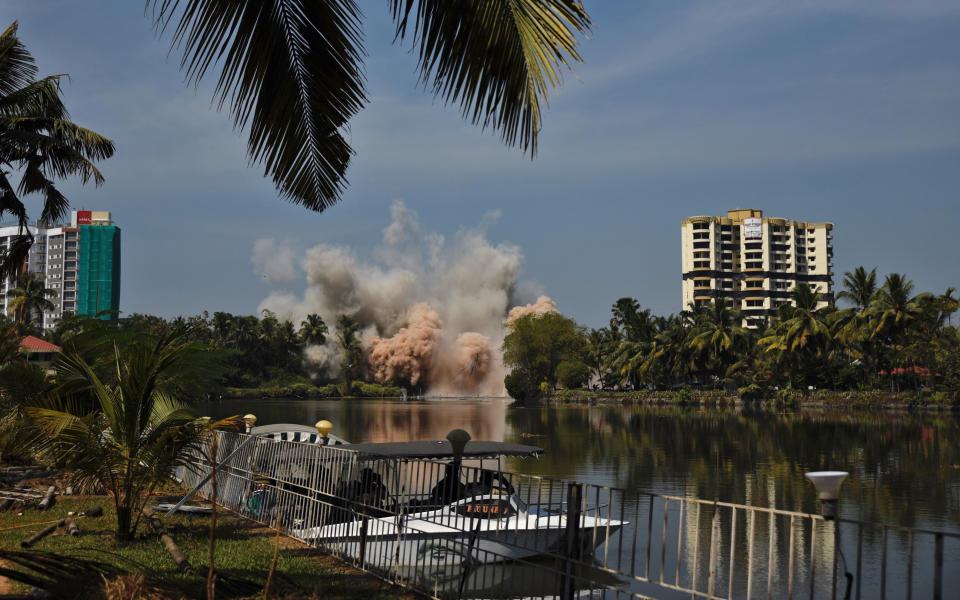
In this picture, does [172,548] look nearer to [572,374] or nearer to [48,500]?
[48,500]

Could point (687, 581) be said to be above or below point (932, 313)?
below

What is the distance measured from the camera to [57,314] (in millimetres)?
141250

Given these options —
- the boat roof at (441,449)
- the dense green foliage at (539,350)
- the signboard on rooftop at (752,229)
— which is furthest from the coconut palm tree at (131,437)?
the signboard on rooftop at (752,229)

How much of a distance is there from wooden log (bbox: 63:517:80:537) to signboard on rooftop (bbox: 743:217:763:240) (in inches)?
5137

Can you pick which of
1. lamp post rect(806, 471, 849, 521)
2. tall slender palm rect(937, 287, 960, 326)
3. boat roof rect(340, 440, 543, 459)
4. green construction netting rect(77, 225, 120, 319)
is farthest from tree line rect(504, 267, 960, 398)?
green construction netting rect(77, 225, 120, 319)

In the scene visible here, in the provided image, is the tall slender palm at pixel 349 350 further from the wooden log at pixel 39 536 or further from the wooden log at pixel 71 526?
the wooden log at pixel 39 536

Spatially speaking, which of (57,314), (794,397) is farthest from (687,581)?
(57,314)

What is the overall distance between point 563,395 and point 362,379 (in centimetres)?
4406

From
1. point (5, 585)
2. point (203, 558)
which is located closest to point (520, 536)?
point (203, 558)

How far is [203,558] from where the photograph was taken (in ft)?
25.5

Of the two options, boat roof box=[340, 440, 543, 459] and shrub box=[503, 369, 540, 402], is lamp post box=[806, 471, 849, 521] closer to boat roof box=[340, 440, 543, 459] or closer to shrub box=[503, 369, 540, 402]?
boat roof box=[340, 440, 543, 459]

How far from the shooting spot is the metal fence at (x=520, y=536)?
19.2 ft

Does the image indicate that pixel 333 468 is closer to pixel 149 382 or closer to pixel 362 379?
pixel 149 382

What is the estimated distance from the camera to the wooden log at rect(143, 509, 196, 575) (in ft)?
22.1
